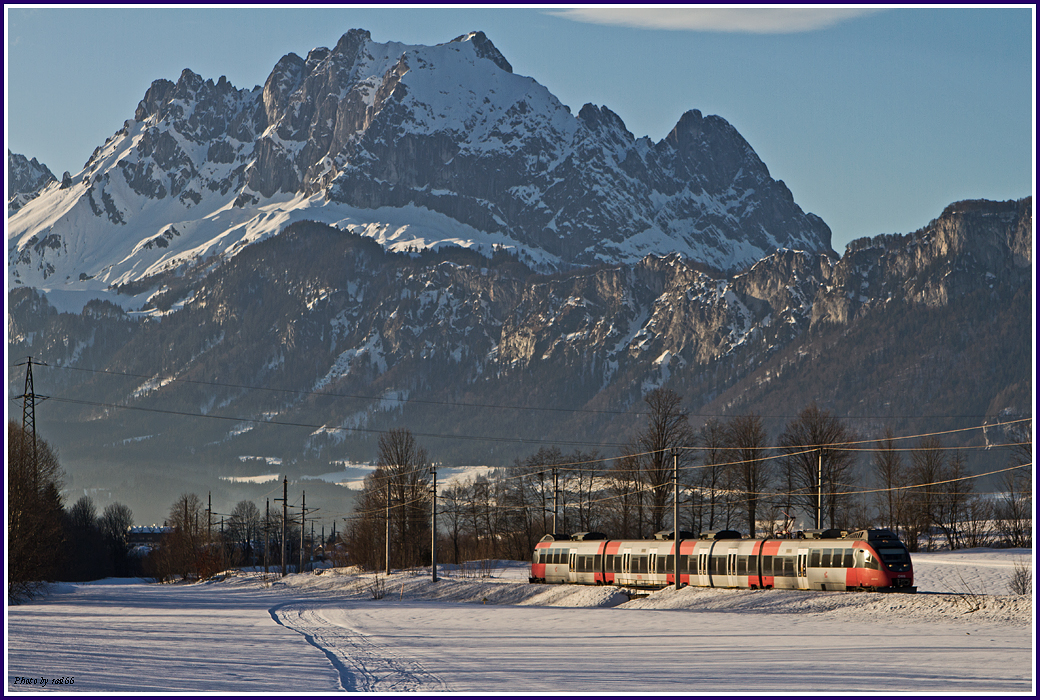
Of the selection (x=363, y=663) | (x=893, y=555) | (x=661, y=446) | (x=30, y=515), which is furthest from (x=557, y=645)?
(x=661, y=446)

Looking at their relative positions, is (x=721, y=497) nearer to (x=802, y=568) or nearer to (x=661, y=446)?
(x=661, y=446)

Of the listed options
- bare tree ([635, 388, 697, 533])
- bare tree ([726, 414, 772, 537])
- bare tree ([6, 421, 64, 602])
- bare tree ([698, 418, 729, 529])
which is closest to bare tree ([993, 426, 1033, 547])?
bare tree ([726, 414, 772, 537])

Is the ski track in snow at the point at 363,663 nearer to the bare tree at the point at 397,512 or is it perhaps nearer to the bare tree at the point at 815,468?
the bare tree at the point at 815,468

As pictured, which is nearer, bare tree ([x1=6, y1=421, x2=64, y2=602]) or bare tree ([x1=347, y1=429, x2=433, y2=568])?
bare tree ([x1=6, y1=421, x2=64, y2=602])

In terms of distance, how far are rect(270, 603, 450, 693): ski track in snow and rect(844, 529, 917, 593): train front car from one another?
2655 centimetres

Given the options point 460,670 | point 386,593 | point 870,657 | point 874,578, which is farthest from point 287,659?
point 386,593

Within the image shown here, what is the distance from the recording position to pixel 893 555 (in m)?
58.2

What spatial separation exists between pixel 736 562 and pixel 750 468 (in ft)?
154

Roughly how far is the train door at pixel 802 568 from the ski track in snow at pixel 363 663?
2541 cm

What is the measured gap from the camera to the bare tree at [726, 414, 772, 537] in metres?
107

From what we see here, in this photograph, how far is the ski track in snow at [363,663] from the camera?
2903cm

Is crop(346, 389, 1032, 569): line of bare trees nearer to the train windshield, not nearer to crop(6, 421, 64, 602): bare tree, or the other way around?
the train windshield

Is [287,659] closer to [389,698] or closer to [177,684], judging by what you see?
[177,684]

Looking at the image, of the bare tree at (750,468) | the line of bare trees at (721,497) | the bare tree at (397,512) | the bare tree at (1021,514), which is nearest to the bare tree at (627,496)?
the line of bare trees at (721,497)
